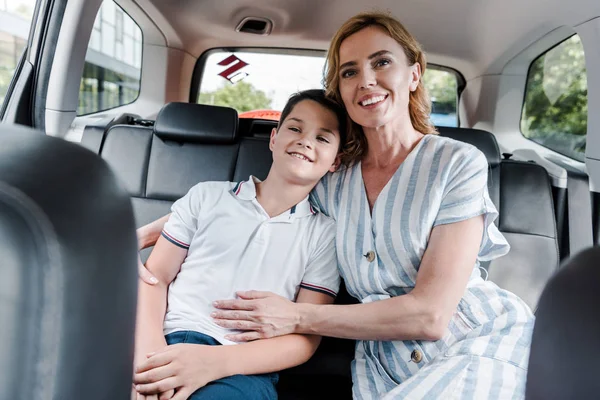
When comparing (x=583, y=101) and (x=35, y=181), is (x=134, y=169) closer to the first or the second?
(x=35, y=181)

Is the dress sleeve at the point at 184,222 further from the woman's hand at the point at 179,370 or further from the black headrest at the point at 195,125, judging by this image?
the black headrest at the point at 195,125

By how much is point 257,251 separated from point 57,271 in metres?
0.99

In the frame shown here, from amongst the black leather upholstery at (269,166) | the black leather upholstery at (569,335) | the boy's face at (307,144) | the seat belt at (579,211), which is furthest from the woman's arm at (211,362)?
the seat belt at (579,211)

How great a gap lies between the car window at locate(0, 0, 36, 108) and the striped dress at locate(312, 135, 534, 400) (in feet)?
4.70

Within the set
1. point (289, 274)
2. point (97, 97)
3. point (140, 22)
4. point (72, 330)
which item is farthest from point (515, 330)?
point (140, 22)

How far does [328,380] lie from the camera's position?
5.32 ft

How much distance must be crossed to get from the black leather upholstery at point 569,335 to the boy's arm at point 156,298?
32.2 inches

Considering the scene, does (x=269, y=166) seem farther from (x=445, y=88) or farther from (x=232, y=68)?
(x=445, y=88)

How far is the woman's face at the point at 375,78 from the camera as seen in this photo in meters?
1.38

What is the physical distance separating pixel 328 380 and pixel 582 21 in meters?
1.66

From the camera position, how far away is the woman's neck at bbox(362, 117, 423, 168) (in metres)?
1.42

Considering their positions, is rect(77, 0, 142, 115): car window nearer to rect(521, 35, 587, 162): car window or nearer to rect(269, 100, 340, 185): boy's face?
rect(269, 100, 340, 185): boy's face

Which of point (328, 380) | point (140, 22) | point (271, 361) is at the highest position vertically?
point (140, 22)

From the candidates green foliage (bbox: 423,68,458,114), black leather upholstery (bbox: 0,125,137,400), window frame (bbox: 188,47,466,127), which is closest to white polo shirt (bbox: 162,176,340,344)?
black leather upholstery (bbox: 0,125,137,400)
